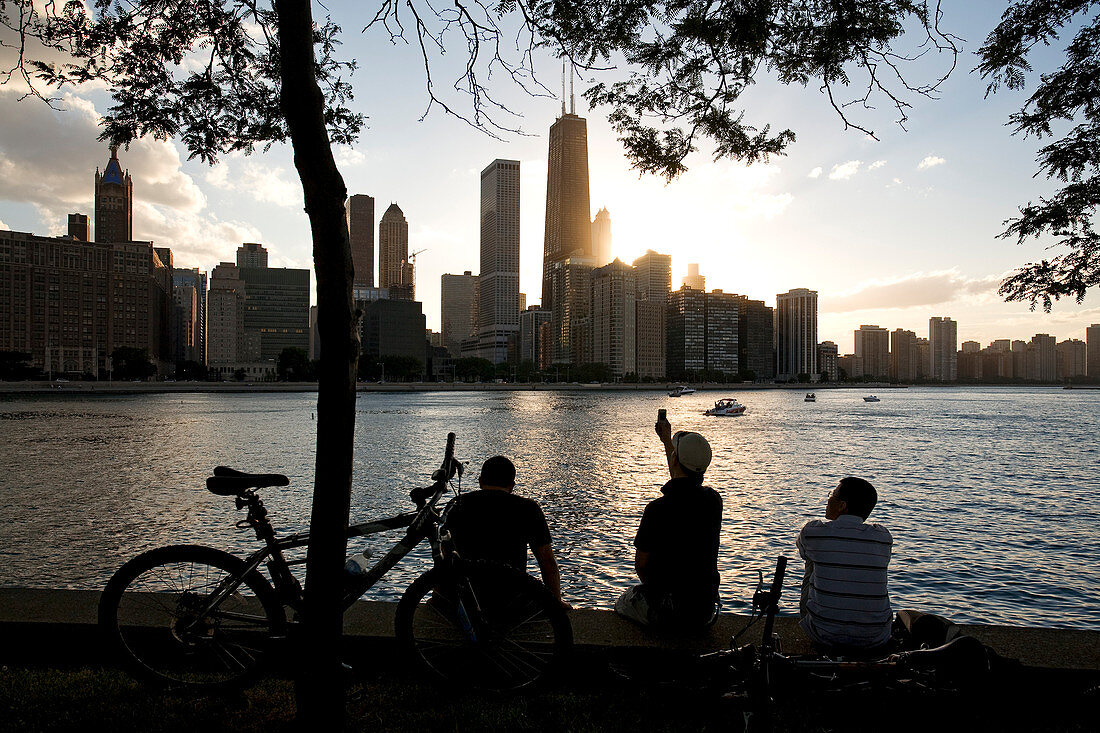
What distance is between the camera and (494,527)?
4.98 m

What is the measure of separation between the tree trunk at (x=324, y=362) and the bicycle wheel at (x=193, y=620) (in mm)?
856

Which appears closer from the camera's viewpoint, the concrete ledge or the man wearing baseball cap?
the concrete ledge

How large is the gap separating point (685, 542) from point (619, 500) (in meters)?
15.4

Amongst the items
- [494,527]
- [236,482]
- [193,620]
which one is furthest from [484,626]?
[193,620]

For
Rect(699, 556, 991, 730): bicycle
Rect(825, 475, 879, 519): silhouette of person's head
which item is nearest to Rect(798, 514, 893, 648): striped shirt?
Rect(825, 475, 879, 519): silhouette of person's head

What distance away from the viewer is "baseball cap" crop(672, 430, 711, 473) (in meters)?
5.09

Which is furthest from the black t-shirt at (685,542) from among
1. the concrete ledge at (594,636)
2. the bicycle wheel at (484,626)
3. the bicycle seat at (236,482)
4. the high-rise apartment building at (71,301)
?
the high-rise apartment building at (71,301)

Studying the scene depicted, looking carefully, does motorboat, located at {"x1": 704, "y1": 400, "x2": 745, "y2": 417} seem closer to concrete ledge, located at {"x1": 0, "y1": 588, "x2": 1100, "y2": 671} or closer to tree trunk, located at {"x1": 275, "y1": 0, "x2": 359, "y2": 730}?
concrete ledge, located at {"x1": 0, "y1": 588, "x2": 1100, "y2": 671}

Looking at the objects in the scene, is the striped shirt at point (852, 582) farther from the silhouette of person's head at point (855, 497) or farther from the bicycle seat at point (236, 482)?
the bicycle seat at point (236, 482)

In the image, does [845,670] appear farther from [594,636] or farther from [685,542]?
[594,636]

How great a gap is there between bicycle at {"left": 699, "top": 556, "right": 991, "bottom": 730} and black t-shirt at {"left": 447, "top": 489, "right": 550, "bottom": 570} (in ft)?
5.04

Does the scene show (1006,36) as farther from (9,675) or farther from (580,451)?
(580,451)

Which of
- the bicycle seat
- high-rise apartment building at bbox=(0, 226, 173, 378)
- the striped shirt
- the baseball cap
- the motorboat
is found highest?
high-rise apartment building at bbox=(0, 226, 173, 378)

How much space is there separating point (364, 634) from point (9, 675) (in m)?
2.45
